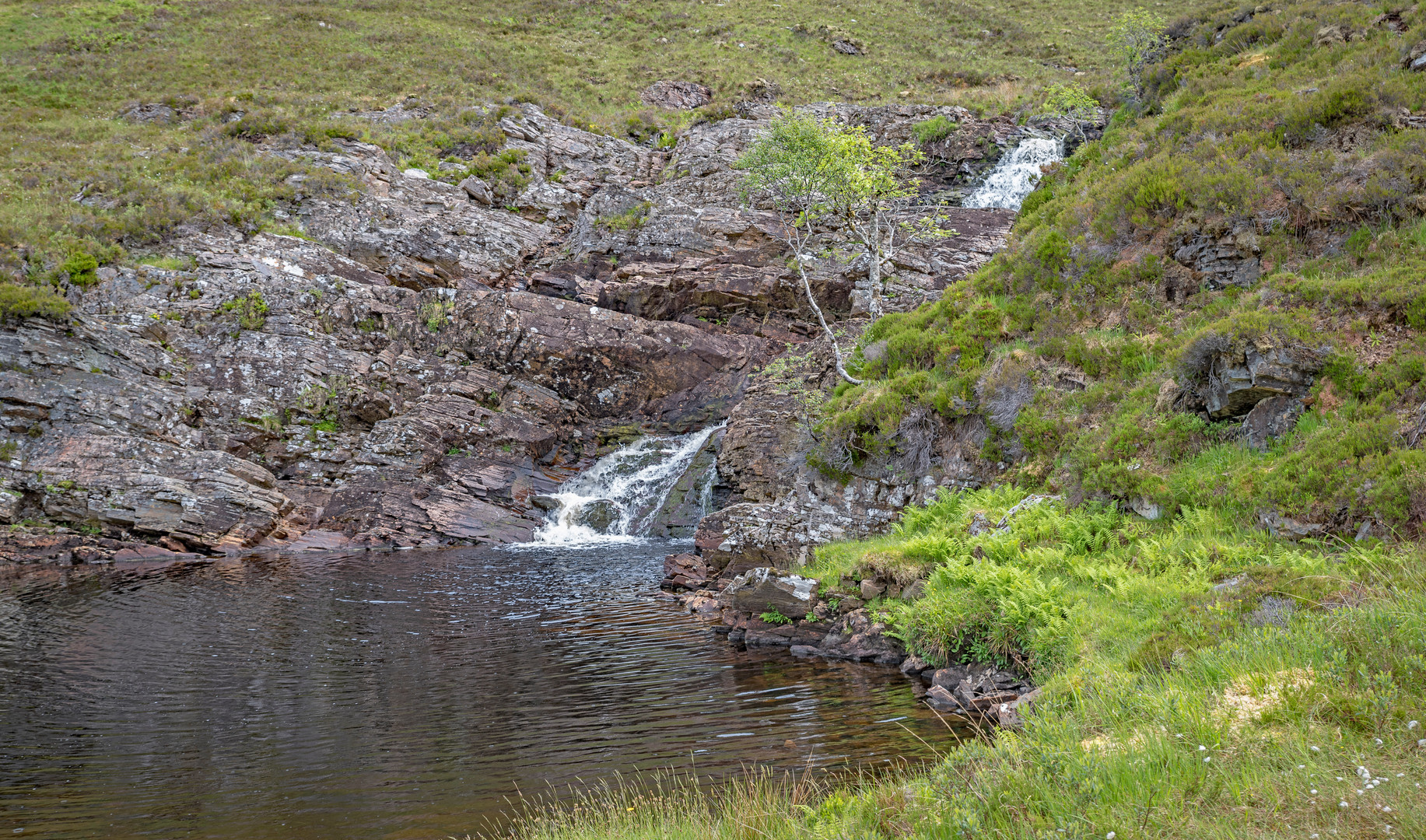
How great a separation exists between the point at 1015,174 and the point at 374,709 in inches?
1562

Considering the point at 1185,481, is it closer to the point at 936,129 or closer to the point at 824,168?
the point at 824,168

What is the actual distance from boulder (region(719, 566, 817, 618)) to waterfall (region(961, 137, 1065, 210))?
31.4 m

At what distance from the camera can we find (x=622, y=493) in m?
31.2

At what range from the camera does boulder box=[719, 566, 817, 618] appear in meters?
14.4

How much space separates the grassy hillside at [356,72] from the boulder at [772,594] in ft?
105

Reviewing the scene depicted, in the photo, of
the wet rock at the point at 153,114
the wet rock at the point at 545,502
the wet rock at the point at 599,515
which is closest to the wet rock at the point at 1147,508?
the wet rock at the point at 599,515

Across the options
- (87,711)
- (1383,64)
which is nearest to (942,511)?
(1383,64)

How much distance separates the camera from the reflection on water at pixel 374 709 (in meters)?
8.60

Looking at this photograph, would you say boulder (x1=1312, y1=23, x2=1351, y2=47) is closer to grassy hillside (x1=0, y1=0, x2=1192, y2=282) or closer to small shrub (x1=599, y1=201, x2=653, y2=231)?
grassy hillside (x1=0, y1=0, x2=1192, y2=282)

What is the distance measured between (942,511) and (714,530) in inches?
289

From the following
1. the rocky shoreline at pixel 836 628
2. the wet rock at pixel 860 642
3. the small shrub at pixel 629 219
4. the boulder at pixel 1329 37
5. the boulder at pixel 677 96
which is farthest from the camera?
the boulder at pixel 677 96

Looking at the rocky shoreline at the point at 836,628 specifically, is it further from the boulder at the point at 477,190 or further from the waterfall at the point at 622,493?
the boulder at the point at 477,190

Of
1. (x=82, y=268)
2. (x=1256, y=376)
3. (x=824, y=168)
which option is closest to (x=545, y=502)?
(x=824, y=168)

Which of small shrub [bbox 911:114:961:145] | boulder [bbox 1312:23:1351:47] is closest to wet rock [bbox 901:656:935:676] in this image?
boulder [bbox 1312:23:1351:47]
